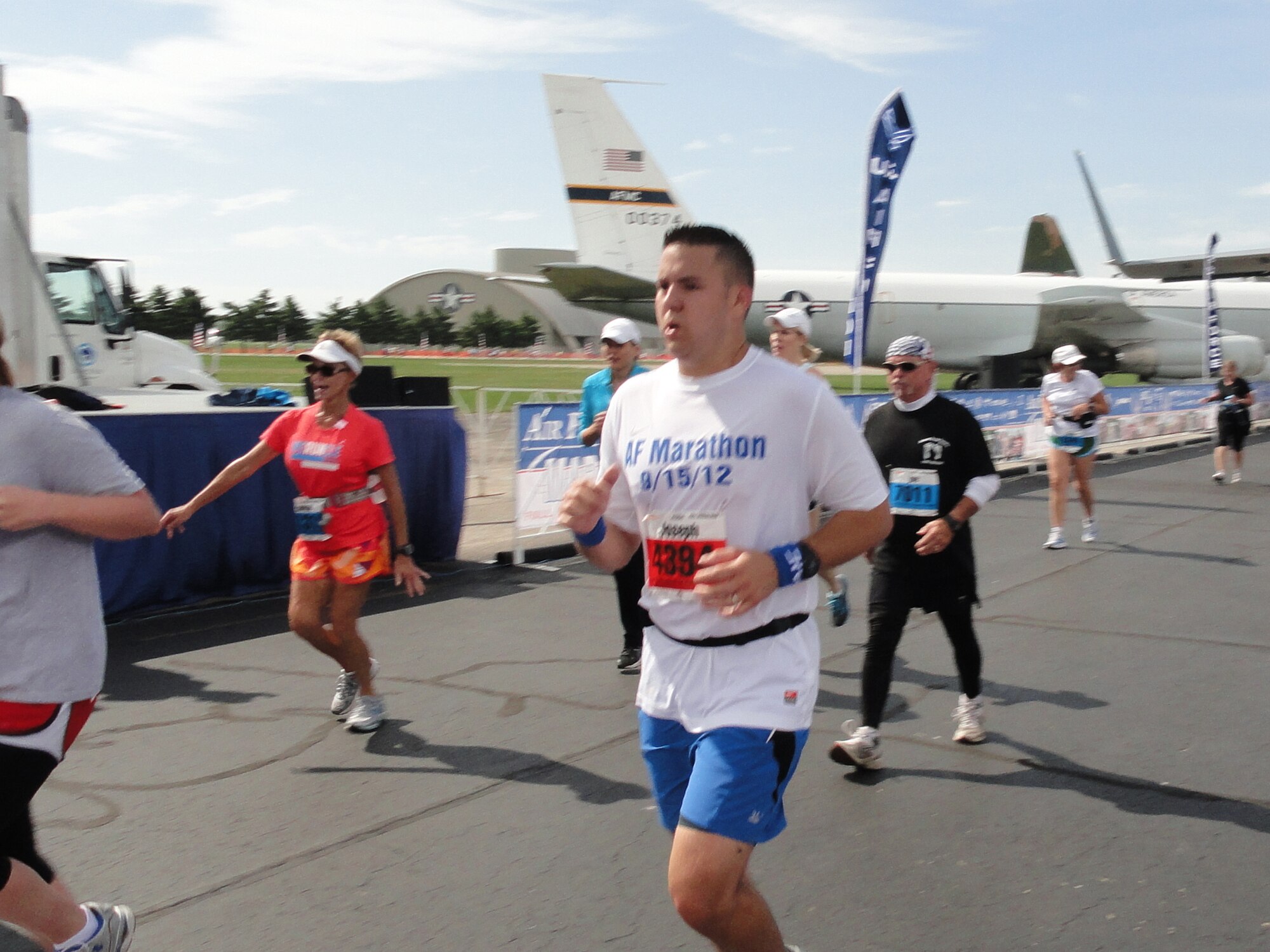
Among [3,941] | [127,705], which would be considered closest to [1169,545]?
[127,705]

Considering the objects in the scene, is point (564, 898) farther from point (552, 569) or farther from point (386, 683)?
point (552, 569)

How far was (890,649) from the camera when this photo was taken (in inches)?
194

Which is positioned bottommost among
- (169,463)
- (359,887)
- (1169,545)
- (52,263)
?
(1169,545)

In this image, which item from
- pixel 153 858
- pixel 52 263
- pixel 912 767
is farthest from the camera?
pixel 52 263

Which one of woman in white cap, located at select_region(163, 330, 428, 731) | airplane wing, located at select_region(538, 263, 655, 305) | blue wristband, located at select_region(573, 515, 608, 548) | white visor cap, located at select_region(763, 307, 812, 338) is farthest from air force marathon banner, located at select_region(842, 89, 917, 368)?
airplane wing, located at select_region(538, 263, 655, 305)

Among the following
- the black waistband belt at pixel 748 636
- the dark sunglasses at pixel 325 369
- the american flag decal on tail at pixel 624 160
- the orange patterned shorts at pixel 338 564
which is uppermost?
the american flag decal on tail at pixel 624 160

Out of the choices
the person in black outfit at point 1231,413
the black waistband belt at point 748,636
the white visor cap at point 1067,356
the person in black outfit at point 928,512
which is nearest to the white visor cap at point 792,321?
the person in black outfit at point 928,512

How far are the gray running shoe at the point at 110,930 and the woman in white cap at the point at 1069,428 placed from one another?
380 inches

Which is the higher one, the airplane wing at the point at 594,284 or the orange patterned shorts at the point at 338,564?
the airplane wing at the point at 594,284

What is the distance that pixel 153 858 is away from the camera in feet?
13.1

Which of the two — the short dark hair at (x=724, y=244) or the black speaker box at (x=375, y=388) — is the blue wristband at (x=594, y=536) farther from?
the black speaker box at (x=375, y=388)

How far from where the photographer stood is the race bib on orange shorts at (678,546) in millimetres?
2684

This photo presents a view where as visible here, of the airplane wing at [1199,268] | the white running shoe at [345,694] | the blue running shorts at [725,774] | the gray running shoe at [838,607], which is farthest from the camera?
the airplane wing at [1199,268]

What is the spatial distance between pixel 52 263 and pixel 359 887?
37.7ft
